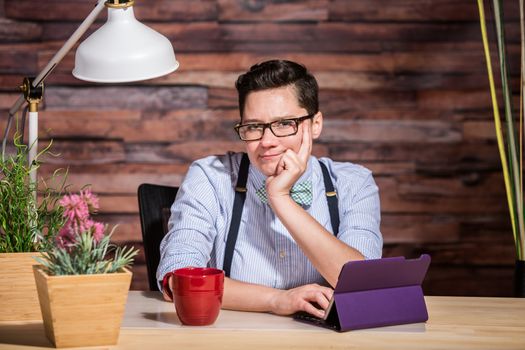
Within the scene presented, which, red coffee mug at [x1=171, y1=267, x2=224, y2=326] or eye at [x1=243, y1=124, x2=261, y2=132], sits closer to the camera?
red coffee mug at [x1=171, y1=267, x2=224, y2=326]

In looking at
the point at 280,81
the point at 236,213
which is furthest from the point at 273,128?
the point at 236,213

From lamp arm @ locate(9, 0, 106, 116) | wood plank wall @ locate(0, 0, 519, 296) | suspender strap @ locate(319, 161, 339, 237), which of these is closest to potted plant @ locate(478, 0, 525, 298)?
wood plank wall @ locate(0, 0, 519, 296)

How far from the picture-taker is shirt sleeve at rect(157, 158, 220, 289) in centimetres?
199

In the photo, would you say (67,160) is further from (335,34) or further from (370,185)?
(370,185)

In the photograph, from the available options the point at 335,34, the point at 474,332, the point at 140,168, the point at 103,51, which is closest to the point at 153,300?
the point at 103,51

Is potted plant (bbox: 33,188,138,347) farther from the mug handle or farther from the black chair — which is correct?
the black chair

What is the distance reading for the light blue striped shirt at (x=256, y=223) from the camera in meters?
2.15

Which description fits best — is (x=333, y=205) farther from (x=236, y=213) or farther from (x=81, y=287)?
(x=81, y=287)

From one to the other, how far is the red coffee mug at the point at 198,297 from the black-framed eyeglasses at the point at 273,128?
1.99ft

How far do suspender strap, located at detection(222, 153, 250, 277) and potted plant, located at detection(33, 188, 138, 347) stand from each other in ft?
2.56

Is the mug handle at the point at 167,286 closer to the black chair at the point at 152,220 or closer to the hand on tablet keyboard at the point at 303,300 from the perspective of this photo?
the hand on tablet keyboard at the point at 303,300

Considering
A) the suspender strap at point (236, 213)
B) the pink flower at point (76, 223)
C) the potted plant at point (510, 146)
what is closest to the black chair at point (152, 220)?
the suspender strap at point (236, 213)

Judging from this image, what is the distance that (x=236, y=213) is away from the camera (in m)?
2.25

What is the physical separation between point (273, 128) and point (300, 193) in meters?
0.23
